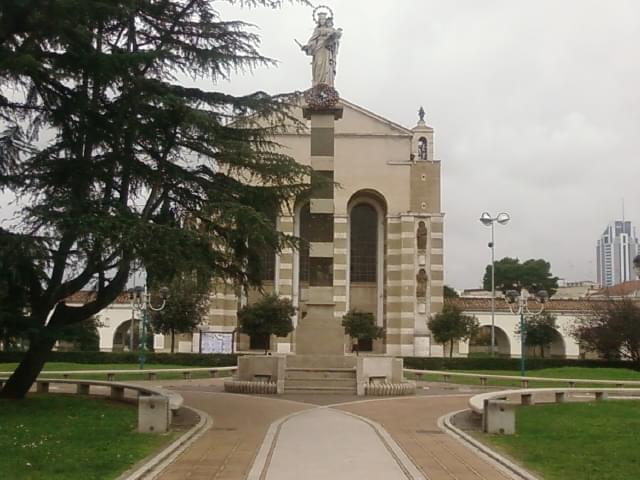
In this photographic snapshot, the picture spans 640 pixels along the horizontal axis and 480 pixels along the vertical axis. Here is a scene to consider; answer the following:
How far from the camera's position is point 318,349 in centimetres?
2348

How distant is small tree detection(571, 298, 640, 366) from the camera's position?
139 feet

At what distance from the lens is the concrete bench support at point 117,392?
1912 centimetres

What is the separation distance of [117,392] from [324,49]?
12867mm

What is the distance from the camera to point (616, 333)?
42.8 meters

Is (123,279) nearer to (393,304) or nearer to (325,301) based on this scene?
(325,301)

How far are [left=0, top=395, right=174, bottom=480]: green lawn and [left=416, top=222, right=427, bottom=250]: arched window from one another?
127 ft

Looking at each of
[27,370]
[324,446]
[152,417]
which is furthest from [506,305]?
[324,446]

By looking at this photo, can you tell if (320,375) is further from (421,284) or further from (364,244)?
(364,244)

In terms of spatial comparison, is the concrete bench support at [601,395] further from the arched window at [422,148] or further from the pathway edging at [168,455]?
the arched window at [422,148]

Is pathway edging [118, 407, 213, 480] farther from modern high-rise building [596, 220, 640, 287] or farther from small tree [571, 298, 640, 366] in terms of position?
modern high-rise building [596, 220, 640, 287]

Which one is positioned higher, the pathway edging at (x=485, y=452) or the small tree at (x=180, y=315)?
the small tree at (x=180, y=315)

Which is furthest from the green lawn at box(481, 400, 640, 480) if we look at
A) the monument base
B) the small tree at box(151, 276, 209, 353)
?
the small tree at box(151, 276, 209, 353)

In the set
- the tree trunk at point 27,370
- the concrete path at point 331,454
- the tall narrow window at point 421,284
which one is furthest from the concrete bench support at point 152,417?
the tall narrow window at point 421,284

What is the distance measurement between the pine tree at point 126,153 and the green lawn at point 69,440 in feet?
5.11
